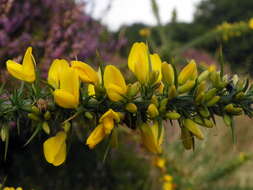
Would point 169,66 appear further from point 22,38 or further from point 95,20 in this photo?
point 95,20

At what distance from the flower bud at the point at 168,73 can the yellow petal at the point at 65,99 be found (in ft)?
0.58

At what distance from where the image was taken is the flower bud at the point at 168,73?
2.40 ft

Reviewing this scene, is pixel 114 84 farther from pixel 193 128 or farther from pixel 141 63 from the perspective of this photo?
pixel 193 128

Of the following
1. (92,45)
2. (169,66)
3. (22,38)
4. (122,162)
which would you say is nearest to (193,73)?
(169,66)

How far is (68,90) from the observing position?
0.71 meters

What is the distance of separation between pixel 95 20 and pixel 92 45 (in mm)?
375

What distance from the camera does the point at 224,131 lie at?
14.4ft

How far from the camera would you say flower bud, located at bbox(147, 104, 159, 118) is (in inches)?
27.7

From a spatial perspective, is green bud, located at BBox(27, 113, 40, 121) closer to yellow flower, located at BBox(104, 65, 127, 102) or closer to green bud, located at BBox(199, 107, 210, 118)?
yellow flower, located at BBox(104, 65, 127, 102)

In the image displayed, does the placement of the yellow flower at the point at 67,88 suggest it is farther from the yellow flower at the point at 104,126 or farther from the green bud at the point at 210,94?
the green bud at the point at 210,94

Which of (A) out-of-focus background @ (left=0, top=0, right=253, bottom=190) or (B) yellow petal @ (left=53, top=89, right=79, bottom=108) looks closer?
(B) yellow petal @ (left=53, top=89, right=79, bottom=108)

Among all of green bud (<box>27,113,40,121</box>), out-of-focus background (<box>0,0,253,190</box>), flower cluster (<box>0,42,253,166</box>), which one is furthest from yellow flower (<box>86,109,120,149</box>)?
out-of-focus background (<box>0,0,253,190</box>)

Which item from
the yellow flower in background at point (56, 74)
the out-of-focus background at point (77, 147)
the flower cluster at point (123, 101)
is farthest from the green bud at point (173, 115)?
the out-of-focus background at point (77, 147)

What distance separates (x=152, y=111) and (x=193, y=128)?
3.9 inches
